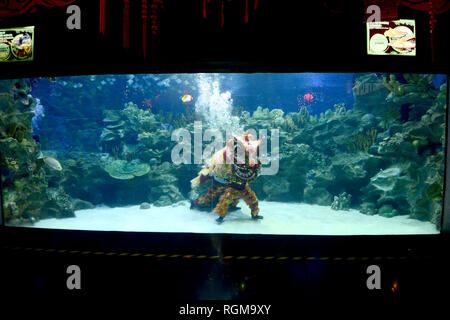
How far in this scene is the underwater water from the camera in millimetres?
3975

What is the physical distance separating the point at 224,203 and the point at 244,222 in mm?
482

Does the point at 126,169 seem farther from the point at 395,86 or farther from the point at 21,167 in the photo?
the point at 395,86

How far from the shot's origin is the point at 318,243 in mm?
3254

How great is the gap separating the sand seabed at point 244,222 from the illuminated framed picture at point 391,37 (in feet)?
8.80

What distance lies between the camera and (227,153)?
398 cm

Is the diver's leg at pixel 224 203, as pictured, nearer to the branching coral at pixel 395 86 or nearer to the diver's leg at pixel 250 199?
the diver's leg at pixel 250 199

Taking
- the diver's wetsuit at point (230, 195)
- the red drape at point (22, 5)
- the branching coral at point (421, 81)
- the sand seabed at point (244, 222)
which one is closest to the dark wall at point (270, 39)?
the red drape at point (22, 5)

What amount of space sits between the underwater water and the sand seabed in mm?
33

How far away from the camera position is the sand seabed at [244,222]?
11.6 feet
